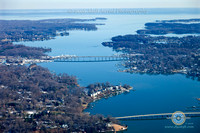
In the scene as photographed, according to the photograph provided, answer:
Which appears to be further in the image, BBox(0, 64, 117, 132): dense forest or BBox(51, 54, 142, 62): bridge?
BBox(51, 54, 142, 62): bridge

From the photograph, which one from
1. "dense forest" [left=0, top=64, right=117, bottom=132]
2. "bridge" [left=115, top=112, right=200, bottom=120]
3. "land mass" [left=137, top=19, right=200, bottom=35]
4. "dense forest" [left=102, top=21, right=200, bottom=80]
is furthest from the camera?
"land mass" [left=137, top=19, right=200, bottom=35]

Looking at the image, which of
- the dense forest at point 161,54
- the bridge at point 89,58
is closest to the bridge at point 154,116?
the dense forest at point 161,54

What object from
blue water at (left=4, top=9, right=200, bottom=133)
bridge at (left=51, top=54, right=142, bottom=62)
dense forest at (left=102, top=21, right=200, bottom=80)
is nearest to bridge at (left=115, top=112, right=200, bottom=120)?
blue water at (left=4, top=9, right=200, bottom=133)

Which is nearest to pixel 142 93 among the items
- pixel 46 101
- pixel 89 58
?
pixel 46 101

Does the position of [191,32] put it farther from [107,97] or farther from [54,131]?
[54,131]

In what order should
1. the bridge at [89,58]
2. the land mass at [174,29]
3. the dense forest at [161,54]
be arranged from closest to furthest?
the dense forest at [161,54] < the bridge at [89,58] < the land mass at [174,29]

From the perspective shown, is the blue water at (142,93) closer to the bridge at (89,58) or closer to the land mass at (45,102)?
the land mass at (45,102)

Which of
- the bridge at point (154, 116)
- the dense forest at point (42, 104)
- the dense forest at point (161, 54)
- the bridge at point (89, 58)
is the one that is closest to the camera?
the dense forest at point (42, 104)

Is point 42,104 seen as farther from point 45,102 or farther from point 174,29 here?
point 174,29

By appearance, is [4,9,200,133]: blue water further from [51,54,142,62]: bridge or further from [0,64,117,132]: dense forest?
[51,54,142,62]: bridge
